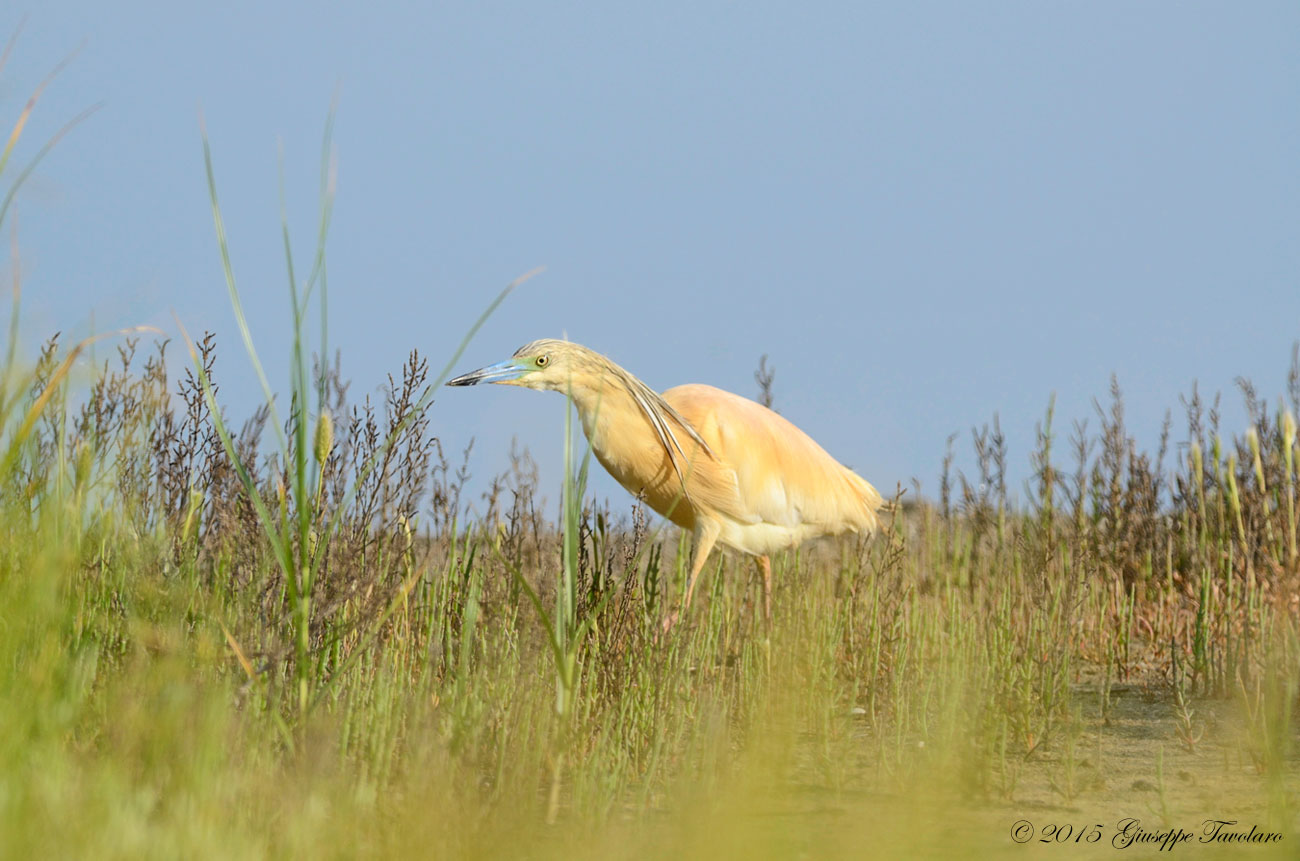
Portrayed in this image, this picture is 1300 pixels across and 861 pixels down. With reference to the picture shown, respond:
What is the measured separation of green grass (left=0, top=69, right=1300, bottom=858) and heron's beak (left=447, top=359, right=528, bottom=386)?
0.44 meters

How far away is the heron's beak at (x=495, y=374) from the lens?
4520 millimetres

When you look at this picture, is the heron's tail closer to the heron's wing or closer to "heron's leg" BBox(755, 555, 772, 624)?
the heron's wing

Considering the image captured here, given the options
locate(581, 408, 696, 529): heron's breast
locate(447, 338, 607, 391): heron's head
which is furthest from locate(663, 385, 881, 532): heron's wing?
locate(447, 338, 607, 391): heron's head

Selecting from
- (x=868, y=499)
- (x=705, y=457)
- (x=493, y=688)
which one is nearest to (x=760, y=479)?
(x=705, y=457)

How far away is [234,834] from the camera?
7.23 ft

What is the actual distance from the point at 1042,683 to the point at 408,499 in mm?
2390

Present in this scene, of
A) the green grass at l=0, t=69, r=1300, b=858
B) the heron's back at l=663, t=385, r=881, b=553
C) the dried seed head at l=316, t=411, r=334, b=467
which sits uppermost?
the heron's back at l=663, t=385, r=881, b=553

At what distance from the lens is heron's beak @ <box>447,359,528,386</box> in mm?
4520

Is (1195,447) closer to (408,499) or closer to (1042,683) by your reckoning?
(1042,683)

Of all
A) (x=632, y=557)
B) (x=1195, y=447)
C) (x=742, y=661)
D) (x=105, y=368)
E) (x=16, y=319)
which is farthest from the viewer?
(x=1195, y=447)

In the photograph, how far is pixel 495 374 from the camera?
4566 mm

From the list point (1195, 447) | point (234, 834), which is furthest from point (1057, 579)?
point (234, 834)

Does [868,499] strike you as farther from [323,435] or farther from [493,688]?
[323,435]

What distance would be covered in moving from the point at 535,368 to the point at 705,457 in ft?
3.13
